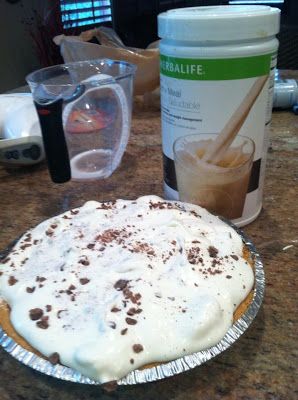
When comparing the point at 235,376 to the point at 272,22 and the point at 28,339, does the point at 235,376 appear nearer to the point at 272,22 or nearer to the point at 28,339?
the point at 28,339

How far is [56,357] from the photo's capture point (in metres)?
0.43

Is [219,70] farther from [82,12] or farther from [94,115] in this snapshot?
[82,12]

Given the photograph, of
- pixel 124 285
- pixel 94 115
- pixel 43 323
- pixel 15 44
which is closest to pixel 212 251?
pixel 124 285

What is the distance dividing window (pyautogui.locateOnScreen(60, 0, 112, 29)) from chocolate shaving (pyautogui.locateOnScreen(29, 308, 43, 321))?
2461mm

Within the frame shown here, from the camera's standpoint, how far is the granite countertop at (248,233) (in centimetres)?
46

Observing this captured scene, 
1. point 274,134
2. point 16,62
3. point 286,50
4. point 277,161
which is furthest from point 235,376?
point 16,62

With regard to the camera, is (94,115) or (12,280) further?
(94,115)

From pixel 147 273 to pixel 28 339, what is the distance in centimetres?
16

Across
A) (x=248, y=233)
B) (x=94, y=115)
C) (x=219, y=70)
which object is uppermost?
(x=219, y=70)

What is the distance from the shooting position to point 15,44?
2.54 m

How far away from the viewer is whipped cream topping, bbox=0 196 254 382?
440mm

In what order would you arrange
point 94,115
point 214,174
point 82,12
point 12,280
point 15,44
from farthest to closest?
point 82,12
point 15,44
point 94,115
point 214,174
point 12,280

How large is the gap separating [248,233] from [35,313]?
408 mm

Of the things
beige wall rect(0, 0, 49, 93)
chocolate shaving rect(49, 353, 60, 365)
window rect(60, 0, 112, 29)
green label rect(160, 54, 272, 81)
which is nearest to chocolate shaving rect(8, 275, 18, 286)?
chocolate shaving rect(49, 353, 60, 365)
